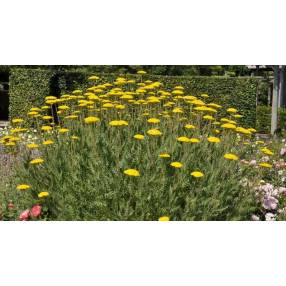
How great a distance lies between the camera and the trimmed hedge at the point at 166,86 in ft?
46.5

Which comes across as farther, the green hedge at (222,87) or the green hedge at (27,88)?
→ the green hedge at (222,87)

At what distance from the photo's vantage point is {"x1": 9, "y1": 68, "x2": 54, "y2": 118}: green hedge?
14148mm

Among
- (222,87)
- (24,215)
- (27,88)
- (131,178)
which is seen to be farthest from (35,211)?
(222,87)

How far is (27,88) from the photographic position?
1427 centimetres

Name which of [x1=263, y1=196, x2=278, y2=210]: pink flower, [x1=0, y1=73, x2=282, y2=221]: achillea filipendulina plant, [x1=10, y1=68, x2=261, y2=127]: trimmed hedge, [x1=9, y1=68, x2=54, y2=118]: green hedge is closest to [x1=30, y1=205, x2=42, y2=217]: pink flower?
[x1=0, y1=73, x2=282, y2=221]: achillea filipendulina plant

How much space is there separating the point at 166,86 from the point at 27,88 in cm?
450

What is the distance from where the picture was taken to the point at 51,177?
4387 mm

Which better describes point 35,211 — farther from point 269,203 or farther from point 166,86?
point 166,86

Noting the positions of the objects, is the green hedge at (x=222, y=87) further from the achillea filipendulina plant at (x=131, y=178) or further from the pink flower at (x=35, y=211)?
the pink flower at (x=35, y=211)

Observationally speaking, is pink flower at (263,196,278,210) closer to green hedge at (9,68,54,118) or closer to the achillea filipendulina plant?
the achillea filipendulina plant

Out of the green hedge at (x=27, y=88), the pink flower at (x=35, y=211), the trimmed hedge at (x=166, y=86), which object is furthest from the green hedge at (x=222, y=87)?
the pink flower at (x=35, y=211)

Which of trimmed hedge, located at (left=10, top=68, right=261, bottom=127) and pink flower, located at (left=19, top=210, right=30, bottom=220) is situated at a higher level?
trimmed hedge, located at (left=10, top=68, right=261, bottom=127)

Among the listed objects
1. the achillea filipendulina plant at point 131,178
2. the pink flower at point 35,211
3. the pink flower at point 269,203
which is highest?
the achillea filipendulina plant at point 131,178

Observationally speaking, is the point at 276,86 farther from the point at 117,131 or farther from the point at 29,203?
the point at 29,203
